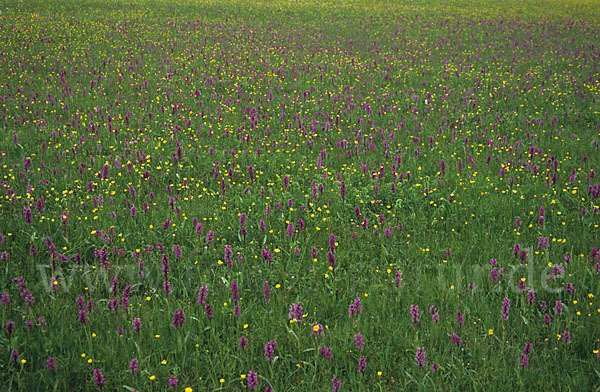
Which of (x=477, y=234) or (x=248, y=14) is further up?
(x=248, y=14)

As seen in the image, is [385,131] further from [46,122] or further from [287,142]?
[46,122]

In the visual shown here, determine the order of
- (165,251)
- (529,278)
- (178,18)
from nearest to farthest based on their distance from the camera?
(529,278)
(165,251)
(178,18)

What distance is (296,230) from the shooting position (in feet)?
18.7

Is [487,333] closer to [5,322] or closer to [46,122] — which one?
[5,322]

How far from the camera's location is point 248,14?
25672mm

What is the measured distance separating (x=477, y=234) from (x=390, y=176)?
190 cm

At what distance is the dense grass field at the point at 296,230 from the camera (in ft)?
11.9

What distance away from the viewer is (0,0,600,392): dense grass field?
11.9 ft

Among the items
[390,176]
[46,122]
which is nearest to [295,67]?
[46,122]

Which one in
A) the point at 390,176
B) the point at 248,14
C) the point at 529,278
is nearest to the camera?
the point at 529,278

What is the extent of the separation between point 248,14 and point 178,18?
396 cm

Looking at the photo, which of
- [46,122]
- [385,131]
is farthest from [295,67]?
[46,122]

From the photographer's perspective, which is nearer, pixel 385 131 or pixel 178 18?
pixel 385 131

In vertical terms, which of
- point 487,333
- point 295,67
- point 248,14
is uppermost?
point 248,14
